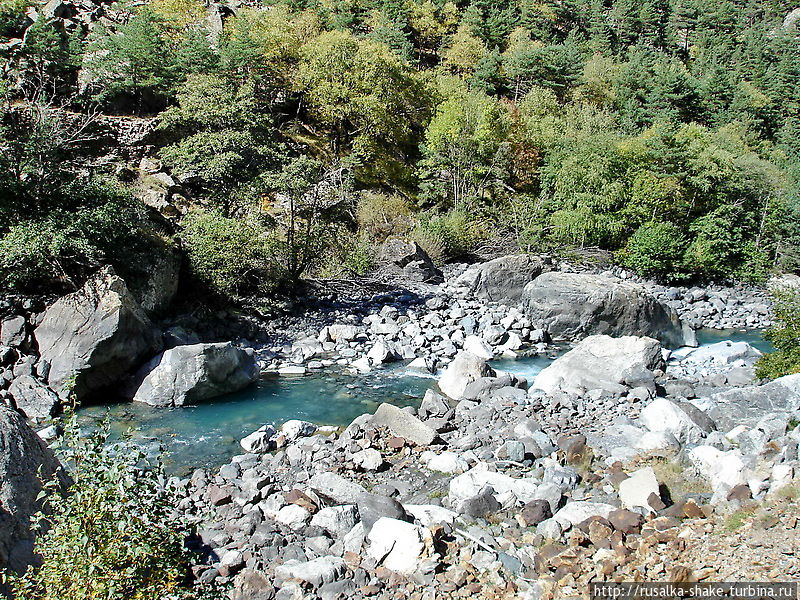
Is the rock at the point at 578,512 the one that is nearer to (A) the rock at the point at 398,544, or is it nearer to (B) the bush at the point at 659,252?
(A) the rock at the point at 398,544

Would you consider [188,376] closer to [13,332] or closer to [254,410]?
[254,410]

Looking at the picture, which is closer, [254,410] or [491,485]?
[491,485]

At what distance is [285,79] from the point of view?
3653 centimetres

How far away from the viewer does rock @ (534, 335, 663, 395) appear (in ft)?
49.9

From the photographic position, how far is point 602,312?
21.5 m

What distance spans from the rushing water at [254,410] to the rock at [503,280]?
6.49 m

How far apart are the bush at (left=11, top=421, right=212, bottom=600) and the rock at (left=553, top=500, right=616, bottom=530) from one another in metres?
5.71

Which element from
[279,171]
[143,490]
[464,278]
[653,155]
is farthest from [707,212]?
[143,490]

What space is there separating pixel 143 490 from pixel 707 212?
34.0 metres

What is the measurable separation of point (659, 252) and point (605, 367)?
17.1m

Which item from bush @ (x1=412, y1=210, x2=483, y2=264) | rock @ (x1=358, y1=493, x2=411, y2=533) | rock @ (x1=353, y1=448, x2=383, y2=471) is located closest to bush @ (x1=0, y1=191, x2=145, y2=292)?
rock @ (x1=353, y1=448, x2=383, y2=471)

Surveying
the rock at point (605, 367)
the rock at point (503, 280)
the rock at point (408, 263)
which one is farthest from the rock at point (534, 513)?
the rock at point (408, 263)

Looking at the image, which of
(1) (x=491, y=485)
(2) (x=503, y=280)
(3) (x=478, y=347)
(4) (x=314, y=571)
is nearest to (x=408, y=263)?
(2) (x=503, y=280)

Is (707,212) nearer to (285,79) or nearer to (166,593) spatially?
(285,79)
